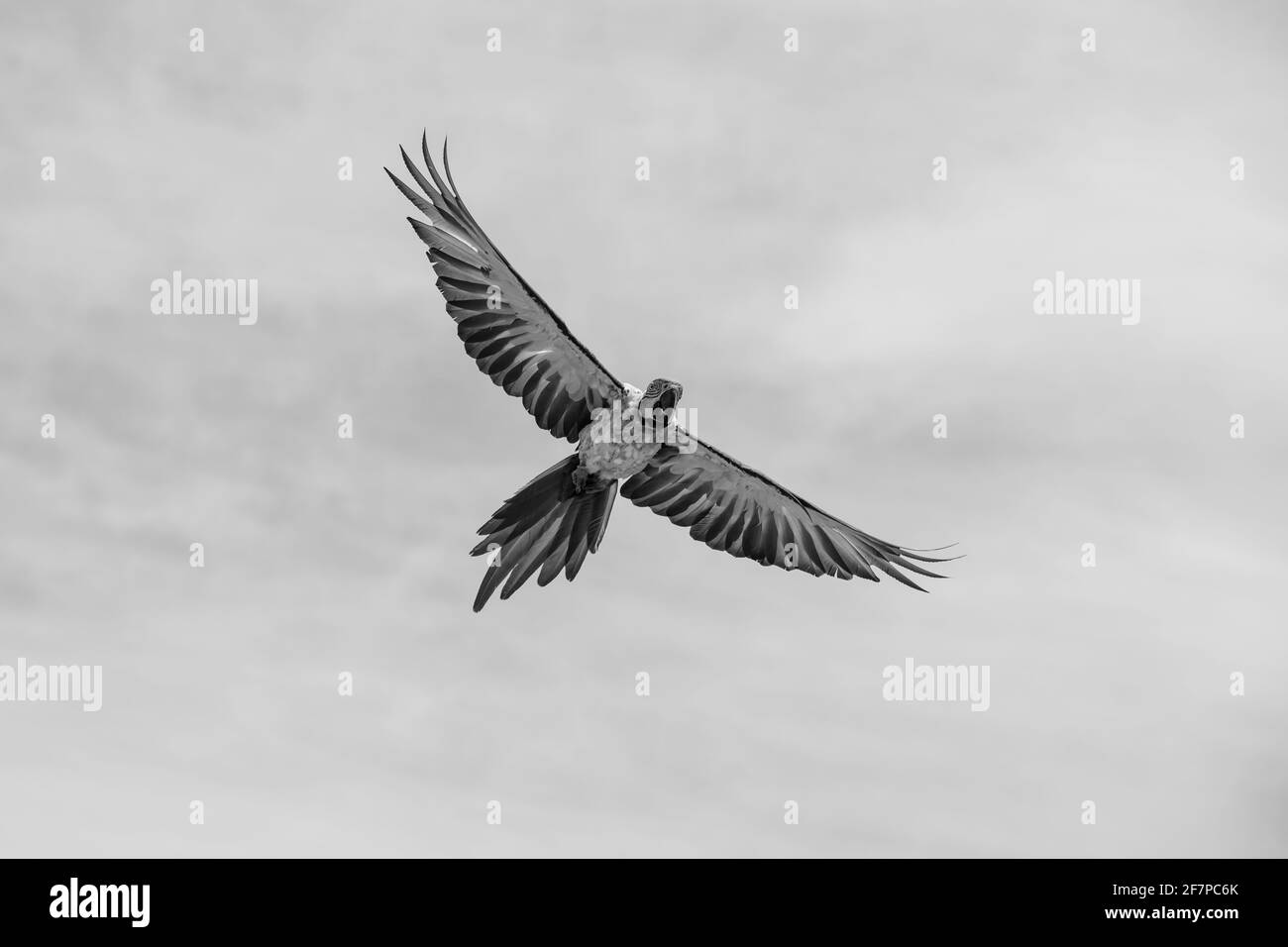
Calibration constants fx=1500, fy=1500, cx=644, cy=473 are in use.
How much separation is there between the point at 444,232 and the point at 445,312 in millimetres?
1624

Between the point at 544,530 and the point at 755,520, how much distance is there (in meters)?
5.28

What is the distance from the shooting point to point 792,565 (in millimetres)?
29875

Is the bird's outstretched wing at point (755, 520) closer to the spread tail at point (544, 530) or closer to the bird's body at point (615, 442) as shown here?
the bird's body at point (615, 442)

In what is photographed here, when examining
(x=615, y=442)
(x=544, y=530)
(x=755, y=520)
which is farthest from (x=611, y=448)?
(x=755, y=520)

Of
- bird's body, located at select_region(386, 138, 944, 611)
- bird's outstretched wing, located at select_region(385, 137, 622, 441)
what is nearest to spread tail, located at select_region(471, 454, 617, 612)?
bird's body, located at select_region(386, 138, 944, 611)

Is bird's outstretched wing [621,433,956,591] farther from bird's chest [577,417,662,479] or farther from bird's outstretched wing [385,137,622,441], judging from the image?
bird's outstretched wing [385,137,622,441]

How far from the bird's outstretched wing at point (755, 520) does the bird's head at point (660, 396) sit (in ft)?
5.17

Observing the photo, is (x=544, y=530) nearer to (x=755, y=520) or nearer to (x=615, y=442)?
(x=615, y=442)

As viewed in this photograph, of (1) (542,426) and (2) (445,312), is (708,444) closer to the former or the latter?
(1) (542,426)

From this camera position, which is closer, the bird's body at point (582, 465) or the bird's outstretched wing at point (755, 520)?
the bird's body at point (582, 465)

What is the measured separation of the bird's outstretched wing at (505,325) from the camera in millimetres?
25547

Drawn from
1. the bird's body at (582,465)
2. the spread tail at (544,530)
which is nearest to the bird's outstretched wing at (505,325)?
the bird's body at (582,465)

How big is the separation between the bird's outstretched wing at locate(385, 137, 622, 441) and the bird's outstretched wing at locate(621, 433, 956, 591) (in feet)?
6.67
